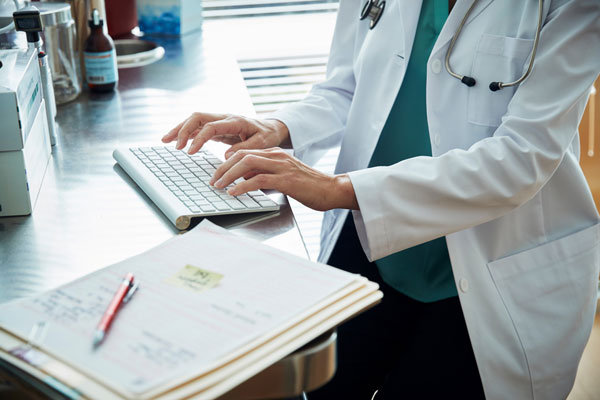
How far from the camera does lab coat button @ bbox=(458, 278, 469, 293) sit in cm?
117

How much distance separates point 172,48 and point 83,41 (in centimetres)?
34

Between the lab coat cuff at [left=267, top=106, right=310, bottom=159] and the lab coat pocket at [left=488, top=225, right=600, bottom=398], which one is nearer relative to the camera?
the lab coat pocket at [left=488, top=225, right=600, bottom=398]

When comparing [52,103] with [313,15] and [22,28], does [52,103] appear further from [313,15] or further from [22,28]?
[313,15]

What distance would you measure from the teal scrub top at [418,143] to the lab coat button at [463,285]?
0.41 feet

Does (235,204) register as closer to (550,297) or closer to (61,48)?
(550,297)

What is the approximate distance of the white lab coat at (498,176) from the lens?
41.0 inches

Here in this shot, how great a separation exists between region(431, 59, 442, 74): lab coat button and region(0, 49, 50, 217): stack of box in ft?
2.29

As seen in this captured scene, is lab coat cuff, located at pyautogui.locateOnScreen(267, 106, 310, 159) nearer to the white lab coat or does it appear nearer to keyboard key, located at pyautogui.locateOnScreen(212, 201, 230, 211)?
the white lab coat

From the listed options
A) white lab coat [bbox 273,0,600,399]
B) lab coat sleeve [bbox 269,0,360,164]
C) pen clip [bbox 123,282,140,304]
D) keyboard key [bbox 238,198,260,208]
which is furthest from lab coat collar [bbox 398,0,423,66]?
pen clip [bbox 123,282,140,304]

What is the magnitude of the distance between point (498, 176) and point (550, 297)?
0.29 meters

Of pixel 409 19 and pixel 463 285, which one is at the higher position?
pixel 409 19

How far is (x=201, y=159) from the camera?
1192 millimetres

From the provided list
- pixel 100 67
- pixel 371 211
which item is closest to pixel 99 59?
pixel 100 67

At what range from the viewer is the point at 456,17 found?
3.84 feet
